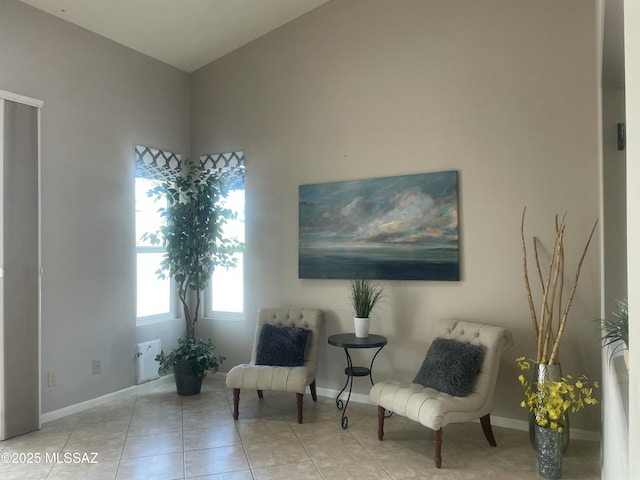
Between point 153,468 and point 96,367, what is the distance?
1.55 metres

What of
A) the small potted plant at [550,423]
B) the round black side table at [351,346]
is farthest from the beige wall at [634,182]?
the round black side table at [351,346]

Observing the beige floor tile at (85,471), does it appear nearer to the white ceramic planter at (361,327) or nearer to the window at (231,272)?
the white ceramic planter at (361,327)

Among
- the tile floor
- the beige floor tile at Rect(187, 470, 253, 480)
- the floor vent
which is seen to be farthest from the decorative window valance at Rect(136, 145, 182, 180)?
the beige floor tile at Rect(187, 470, 253, 480)

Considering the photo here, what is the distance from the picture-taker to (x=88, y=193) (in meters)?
4.06

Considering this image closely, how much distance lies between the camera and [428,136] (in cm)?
388

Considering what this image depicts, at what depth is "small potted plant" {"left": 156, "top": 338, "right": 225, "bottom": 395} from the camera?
433cm

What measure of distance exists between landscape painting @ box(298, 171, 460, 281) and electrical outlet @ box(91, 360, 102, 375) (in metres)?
1.95

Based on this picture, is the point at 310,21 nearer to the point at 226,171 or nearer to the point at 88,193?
the point at 226,171

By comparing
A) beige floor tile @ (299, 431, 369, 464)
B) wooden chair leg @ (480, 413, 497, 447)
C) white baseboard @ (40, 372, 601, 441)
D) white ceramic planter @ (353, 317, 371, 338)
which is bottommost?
beige floor tile @ (299, 431, 369, 464)

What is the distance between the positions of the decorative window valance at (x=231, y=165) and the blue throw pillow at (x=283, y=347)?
5.37ft

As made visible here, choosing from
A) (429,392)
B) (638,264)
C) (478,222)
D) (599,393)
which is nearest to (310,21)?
(478,222)

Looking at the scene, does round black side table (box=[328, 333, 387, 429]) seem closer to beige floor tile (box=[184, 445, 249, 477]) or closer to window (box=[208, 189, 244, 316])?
beige floor tile (box=[184, 445, 249, 477])

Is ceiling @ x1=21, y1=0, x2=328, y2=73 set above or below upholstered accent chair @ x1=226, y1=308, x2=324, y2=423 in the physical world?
above

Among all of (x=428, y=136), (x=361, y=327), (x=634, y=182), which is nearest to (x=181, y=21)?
(x=428, y=136)
